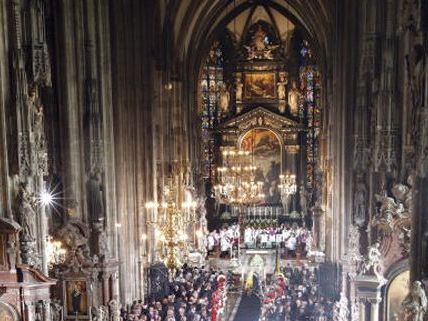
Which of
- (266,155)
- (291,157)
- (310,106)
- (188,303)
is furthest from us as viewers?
(310,106)

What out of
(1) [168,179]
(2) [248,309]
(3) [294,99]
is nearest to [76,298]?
(2) [248,309]

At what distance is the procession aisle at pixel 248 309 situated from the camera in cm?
1781

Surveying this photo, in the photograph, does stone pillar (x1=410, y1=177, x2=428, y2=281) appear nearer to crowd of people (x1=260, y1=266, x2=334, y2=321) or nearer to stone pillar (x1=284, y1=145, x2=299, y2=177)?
crowd of people (x1=260, y1=266, x2=334, y2=321)

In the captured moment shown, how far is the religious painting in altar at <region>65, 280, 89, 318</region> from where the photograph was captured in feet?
49.2

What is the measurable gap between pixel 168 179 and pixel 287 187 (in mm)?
12457

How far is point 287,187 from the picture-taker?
102 ft

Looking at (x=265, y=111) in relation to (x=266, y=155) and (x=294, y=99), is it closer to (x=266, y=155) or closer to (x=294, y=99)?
(x=294, y=99)

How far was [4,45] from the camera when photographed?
10.7 m

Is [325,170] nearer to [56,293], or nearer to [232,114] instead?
[232,114]

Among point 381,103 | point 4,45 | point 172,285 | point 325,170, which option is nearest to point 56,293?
point 172,285

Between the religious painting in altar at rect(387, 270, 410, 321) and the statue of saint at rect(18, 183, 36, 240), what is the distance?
336 inches

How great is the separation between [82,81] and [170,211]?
17.1 ft

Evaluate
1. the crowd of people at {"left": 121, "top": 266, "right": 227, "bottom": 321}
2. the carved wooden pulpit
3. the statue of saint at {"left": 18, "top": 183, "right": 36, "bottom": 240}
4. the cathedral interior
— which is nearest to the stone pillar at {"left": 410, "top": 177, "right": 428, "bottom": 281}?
the cathedral interior

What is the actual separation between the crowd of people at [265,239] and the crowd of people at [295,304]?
9.15m
